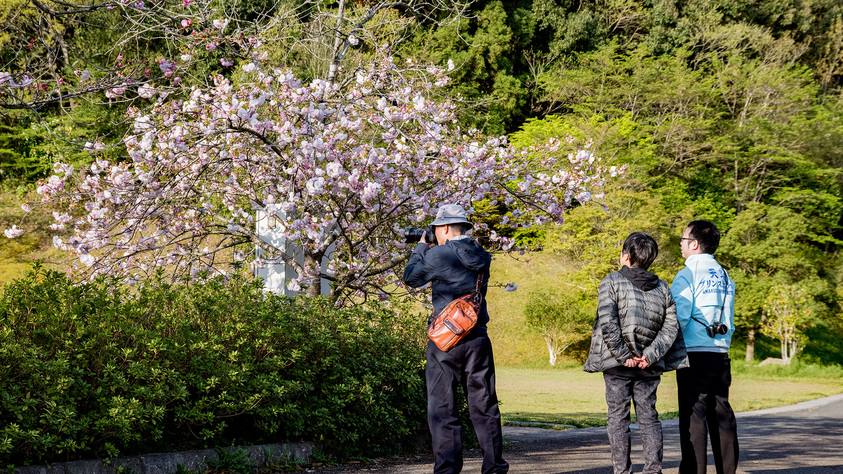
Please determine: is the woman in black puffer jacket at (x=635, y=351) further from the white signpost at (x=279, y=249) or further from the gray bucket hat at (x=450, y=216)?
the white signpost at (x=279, y=249)

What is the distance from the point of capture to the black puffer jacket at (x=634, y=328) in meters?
4.72

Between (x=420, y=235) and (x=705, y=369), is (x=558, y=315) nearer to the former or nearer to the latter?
(x=705, y=369)

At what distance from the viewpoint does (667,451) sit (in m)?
7.01

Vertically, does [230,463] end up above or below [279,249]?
below

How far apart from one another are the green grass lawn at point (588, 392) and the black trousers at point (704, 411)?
14.6ft

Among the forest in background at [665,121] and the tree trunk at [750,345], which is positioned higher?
the forest in background at [665,121]

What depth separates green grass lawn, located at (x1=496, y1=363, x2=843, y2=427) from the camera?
39.4ft

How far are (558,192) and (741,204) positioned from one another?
2490 cm

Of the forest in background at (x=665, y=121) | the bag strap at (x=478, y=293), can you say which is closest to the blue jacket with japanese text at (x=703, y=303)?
the bag strap at (x=478, y=293)

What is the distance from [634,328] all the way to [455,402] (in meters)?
1.30

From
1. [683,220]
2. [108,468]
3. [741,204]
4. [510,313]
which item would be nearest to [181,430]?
[108,468]

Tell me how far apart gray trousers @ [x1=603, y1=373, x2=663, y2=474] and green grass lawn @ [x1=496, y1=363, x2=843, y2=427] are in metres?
4.57

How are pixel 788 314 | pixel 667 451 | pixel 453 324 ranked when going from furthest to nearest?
pixel 788 314, pixel 667 451, pixel 453 324

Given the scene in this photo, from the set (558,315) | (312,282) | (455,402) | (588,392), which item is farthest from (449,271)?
(558,315)
